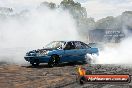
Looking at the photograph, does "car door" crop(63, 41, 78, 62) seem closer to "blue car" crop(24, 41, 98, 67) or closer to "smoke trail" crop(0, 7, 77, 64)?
"blue car" crop(24, 41, 98, 67)

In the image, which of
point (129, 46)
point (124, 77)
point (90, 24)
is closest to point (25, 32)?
point (129, 46)

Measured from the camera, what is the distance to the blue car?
54.4ft

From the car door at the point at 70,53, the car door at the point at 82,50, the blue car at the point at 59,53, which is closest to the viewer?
the blue car at the point at 59,53

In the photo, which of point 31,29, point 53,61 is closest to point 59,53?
point 53,61

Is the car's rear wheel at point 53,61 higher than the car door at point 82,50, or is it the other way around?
the car door at point 82,50

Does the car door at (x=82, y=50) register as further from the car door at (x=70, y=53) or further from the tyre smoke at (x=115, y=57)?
the tyre smoke at (x=115, y=57)

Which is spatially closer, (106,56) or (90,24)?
(106,56)

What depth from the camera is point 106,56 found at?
834 inches

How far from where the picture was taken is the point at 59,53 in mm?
17125

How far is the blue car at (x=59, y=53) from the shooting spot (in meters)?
16.6

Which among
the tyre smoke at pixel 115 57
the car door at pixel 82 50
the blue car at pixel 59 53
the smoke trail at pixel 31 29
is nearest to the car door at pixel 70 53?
the blue car at pixel 59 53

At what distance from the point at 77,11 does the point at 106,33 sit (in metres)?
46.8

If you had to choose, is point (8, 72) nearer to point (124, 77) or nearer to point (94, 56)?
point (94, 56)

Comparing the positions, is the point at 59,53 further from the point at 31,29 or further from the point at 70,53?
the point at 31,29
